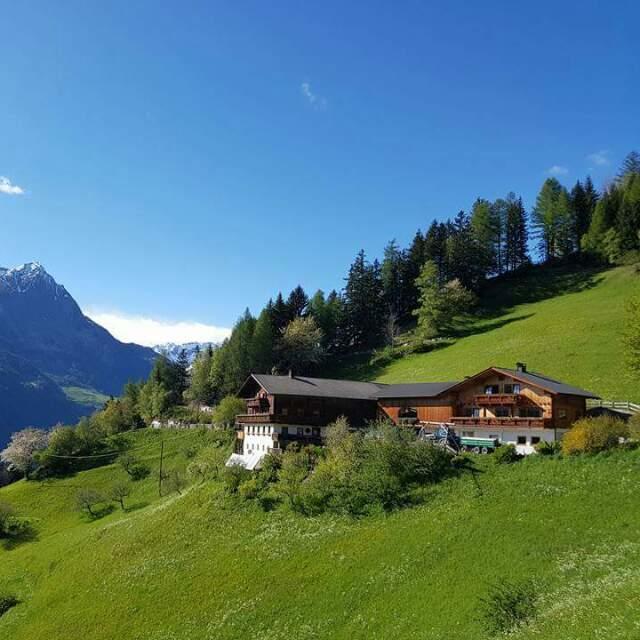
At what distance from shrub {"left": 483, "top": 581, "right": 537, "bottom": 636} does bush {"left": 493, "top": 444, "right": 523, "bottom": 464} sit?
16571mm

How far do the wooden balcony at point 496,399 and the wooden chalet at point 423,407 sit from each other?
7 centimetres

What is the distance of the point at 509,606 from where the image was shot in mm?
25828

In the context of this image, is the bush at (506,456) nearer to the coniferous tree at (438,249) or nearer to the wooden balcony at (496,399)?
the wooden balcony at (496,399)

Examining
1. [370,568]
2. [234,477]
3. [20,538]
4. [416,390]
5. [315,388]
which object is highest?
[315,388]

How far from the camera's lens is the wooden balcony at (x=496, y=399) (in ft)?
176

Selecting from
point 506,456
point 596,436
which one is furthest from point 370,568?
point 596,436

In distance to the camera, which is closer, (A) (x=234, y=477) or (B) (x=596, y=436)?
(B) (x=596, y=436)

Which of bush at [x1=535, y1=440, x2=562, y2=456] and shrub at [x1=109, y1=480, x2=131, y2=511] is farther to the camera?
shrub at [x1=109, y1=480, x2=131, y2=511]

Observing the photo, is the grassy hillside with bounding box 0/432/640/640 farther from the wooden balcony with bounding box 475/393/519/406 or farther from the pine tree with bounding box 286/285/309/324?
the pine tree with bounding box 286/285/309/324

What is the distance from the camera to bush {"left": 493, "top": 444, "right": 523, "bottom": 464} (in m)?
43.9

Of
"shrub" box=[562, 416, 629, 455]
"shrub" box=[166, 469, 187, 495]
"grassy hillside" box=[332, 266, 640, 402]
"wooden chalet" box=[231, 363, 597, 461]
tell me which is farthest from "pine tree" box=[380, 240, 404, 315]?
"shrub" box=[562, 416, 629, 455]

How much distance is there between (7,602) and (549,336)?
77.5 metres

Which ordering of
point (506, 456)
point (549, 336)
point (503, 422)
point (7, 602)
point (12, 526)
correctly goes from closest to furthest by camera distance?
point (506, 456)
point (7, 602)
point (503, 422)
point (12, 526)
point (549, 336)

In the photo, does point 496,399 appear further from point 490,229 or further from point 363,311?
point 490,229
